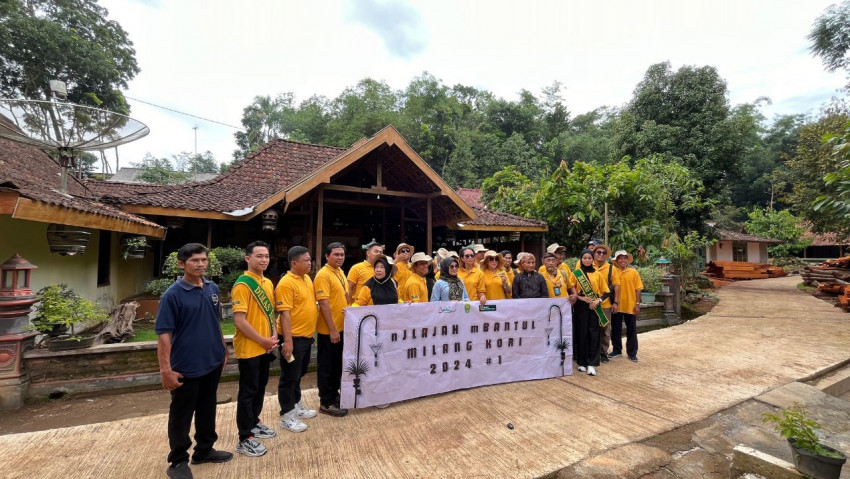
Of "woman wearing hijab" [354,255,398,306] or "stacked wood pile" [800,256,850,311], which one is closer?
"woman wearing hijab" [354,255,398,306]

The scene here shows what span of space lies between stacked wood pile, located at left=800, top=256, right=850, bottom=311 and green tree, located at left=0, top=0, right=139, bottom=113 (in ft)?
101

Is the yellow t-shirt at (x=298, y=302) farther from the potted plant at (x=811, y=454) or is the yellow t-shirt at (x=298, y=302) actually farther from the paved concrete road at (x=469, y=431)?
the potted plant at (x=811, y=454)

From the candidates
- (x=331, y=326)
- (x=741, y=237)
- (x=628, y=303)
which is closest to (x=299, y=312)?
(x=331, y=326)

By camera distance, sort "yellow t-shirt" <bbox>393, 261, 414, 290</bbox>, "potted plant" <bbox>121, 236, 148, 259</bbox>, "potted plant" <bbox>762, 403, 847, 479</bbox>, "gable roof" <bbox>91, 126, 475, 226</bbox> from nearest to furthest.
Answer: "potted plant" <bbox>762, 403, 847, 479</bbox>
"yellow t-shirt" <bbox>393, 261, 414, 290</bbox>
"gable roof" <bbox>91, 126, 475, 226</bbox>
"potted plant" <bbox>121, 236, 148, 259</bbox>

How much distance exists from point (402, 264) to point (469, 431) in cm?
199

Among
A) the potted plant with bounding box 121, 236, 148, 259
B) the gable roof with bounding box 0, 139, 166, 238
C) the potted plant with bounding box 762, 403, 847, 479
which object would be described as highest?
the gable roof with bounding box 0, 139, 166, 238

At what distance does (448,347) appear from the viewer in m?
4.32

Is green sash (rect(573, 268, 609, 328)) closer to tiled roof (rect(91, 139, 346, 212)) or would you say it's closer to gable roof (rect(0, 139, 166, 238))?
tiled roof (rect(91, 139, 346, 212))

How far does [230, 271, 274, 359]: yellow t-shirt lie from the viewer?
2.92 m

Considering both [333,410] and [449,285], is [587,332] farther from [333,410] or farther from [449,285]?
[333,410]

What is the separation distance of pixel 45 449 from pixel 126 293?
770cm

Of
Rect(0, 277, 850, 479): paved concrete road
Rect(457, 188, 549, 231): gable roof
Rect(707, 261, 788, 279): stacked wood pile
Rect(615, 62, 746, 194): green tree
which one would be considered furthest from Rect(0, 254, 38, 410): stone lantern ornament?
Rect(707, 261, 788, 279): stacked wood pile

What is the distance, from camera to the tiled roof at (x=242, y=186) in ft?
25.9

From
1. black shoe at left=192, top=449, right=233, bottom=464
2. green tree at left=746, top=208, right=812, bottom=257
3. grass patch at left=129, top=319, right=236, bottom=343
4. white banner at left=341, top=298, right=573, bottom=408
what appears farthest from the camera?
green tree at left=746, top=208, right=812, bottom=257
